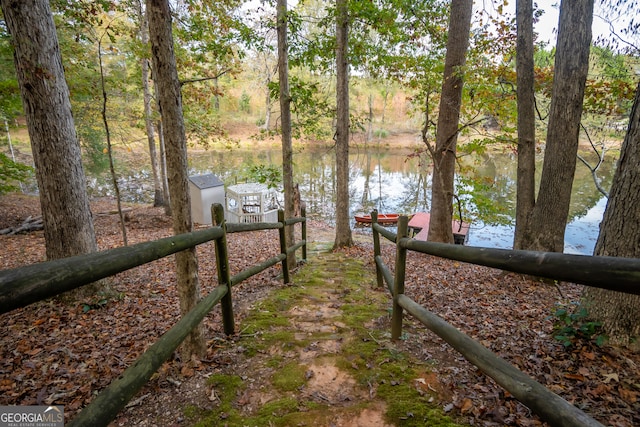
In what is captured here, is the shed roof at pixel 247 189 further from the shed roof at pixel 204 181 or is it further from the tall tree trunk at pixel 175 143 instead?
the tall tree trunk at pixel 175 143

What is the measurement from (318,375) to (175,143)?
2.22 meters

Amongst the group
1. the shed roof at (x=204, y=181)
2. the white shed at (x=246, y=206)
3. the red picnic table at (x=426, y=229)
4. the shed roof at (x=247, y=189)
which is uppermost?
the shed roof at (x=204, y=181)

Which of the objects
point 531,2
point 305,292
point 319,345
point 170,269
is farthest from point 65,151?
point 531,2

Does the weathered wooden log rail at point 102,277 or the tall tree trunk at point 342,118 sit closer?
the weathered wooden log rail at point 102,277

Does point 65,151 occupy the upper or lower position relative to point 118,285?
upper

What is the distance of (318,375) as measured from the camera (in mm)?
2398

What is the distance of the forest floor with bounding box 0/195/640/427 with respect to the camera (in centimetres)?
197

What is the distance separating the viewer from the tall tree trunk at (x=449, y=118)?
23.5 feet

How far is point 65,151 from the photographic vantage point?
3.98 metres

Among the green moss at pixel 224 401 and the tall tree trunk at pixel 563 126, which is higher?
the tall tree trunk at pixel 563 126

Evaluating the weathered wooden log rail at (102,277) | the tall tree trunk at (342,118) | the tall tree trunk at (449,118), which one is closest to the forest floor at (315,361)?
the weathered wooden log rail at (102,277)

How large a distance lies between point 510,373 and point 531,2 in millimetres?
6699

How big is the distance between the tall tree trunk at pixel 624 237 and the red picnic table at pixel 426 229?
8.88 m

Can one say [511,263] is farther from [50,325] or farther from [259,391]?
[50,325]
